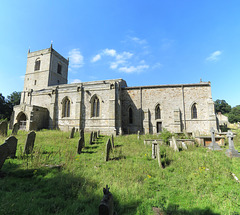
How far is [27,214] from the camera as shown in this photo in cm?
293

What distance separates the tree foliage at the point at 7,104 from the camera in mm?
32094

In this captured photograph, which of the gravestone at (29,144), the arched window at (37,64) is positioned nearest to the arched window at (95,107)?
the gravestone at (29,144)

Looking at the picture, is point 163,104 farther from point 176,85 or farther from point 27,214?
point 27,214

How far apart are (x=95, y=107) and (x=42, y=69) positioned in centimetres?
1796

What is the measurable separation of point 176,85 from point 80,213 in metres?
21.2

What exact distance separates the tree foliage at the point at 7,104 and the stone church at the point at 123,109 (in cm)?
1449

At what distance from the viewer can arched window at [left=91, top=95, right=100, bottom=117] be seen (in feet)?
68.3

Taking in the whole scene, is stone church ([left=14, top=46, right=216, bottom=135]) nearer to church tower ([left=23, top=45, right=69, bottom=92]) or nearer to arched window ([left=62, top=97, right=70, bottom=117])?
arched window ([left=62, top=97, right=70, bottom=117])

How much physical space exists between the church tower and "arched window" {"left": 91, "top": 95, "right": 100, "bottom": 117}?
14.0m

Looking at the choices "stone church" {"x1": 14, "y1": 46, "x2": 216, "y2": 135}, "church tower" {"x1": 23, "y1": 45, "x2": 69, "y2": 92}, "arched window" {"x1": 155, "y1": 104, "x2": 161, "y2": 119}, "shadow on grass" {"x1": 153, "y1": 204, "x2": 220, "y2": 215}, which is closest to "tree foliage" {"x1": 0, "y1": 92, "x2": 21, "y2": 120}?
"church tower" {"x1": 23, "y1": 45, "x2": 69, "y2": 92}

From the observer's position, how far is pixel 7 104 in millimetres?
34156

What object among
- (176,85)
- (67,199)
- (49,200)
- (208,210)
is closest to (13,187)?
(49,200)

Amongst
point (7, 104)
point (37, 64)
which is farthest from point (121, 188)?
point (7, 104)

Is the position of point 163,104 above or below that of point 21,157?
above
